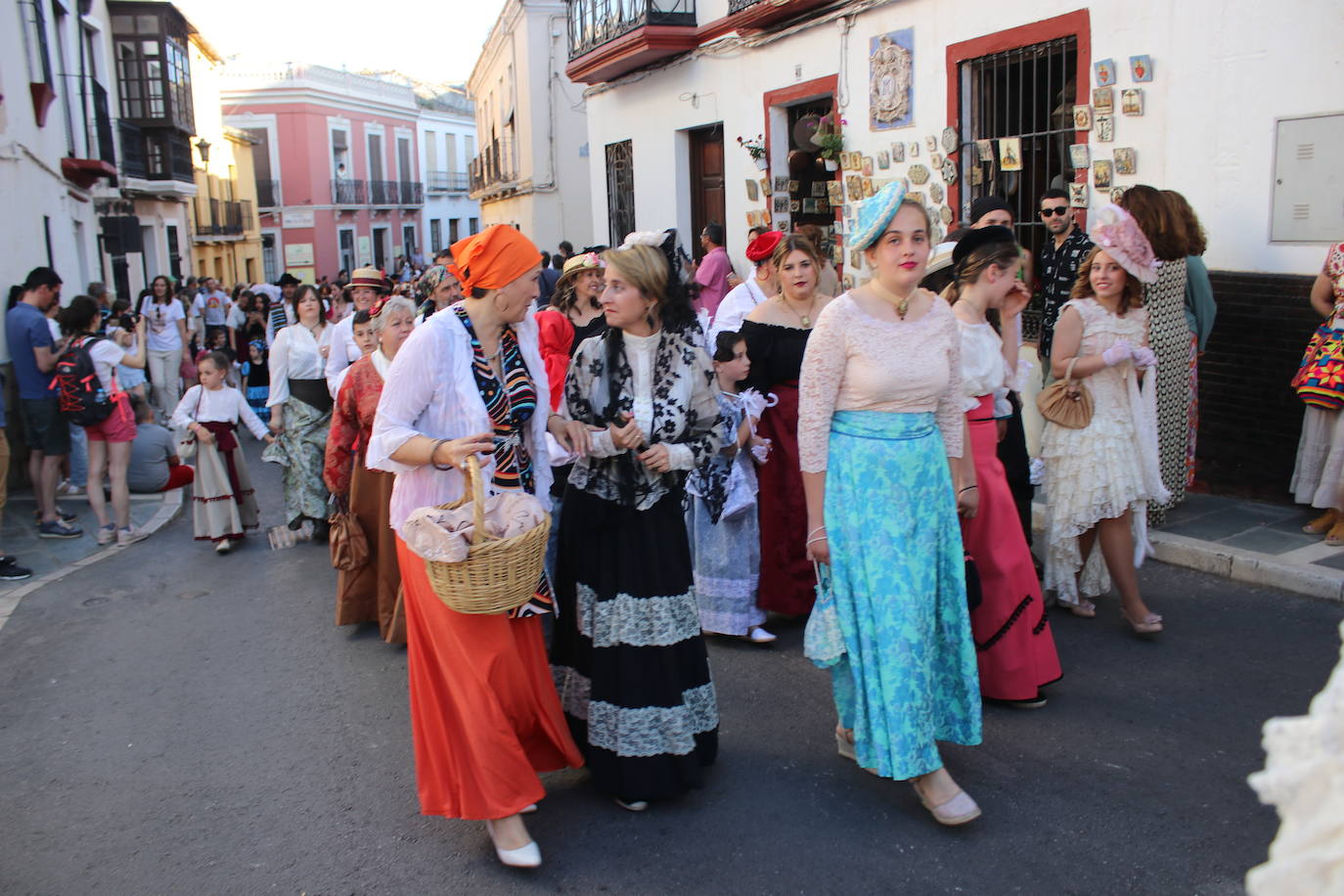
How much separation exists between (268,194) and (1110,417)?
46522 mm

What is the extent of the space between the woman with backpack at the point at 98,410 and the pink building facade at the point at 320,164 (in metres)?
38.8

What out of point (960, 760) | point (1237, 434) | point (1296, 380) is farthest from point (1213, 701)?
point (1237, 434)

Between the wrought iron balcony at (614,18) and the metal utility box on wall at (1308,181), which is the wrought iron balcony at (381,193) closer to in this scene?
the wrought iron balcony at (614,18)

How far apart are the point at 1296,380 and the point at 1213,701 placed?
111 inches

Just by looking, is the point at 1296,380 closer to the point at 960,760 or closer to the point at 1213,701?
the point at 1213,701

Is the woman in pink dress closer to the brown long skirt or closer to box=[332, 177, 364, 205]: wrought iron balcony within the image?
the brown long skirt

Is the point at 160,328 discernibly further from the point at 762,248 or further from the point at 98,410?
the point at 762,248

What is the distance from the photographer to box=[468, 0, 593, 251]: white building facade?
25906 millimetres

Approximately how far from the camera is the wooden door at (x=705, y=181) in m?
14.8

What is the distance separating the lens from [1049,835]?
3541mm

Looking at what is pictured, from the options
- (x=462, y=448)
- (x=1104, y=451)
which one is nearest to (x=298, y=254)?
(x=1104, y=451)

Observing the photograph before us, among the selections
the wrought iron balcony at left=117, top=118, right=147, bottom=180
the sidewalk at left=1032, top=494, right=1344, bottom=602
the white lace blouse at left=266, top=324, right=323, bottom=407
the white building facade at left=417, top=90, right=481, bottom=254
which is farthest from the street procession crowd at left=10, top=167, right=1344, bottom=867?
the white building facade at left=417, top=90, right=481, bottom=254

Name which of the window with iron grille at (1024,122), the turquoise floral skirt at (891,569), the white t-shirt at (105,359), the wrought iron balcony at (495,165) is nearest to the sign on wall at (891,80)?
the window with iron grille at (1024,122)

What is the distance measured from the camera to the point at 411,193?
52.6 m
